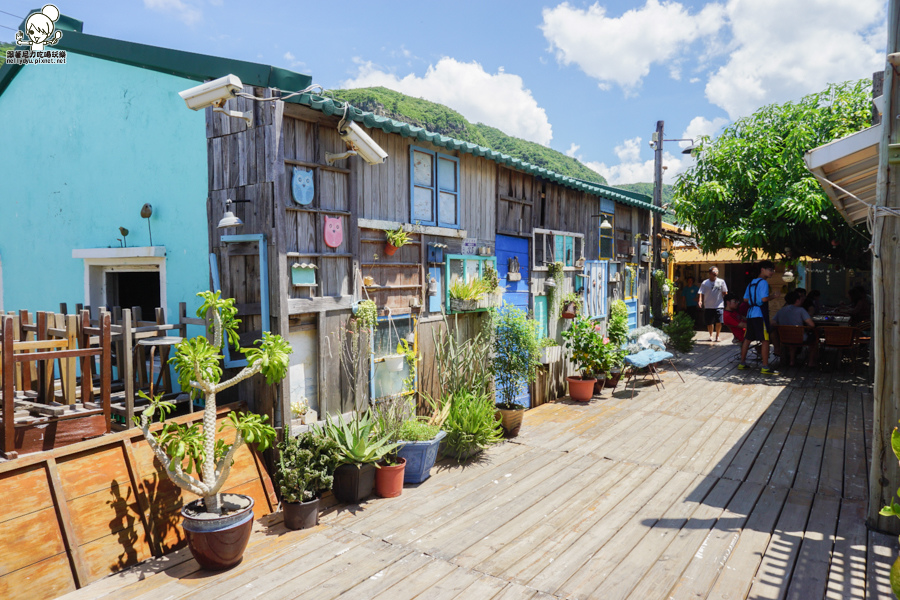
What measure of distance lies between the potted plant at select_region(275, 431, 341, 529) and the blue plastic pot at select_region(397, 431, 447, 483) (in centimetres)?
76

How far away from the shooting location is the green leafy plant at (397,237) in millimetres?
5566

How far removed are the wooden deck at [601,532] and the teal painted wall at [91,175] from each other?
2.75 meters

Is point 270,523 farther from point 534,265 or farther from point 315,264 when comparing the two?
point 534,265

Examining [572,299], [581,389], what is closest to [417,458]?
[581,389]

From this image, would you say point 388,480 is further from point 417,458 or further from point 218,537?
point 218,537

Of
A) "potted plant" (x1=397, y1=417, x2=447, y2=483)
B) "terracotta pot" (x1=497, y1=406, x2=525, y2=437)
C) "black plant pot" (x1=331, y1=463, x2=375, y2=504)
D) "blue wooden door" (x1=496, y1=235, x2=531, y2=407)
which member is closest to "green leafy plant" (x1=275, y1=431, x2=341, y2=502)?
"black plant pot" (x1=331, y1=463, x2=375, y2=504)

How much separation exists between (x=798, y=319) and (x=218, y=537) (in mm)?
10406

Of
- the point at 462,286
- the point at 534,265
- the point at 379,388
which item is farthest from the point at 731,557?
the point at 534,265

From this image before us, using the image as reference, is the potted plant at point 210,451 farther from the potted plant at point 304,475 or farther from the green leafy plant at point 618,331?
the green leafy plant at point 618,331

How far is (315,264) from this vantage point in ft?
16.1

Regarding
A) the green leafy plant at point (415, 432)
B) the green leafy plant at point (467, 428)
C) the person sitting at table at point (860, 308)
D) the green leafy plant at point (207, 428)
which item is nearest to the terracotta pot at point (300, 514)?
the green leafy plant at point (207, 428)

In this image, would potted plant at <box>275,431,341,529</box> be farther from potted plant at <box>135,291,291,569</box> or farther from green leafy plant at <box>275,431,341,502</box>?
potted plant at <box>135,291,291,569</box>

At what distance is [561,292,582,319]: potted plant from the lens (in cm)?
873

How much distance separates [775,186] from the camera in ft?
32.5
